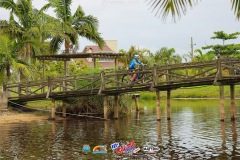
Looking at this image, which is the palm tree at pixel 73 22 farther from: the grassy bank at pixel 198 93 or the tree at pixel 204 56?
the tree at pixel 204 56

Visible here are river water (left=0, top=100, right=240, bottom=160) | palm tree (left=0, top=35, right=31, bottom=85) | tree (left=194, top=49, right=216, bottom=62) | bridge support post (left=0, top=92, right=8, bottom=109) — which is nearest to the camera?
river water (left=0, top=100, right=240, bottom=160)

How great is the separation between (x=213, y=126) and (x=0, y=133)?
1136 centimetres

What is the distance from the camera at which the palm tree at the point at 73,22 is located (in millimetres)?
35781

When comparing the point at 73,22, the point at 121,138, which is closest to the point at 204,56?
the point at 73,22

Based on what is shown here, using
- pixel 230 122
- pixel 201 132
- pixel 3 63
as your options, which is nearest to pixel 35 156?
pixel 201 132

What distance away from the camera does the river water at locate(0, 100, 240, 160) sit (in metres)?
13.6

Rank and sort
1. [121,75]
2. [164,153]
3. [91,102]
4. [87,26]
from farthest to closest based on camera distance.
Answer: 1. [87,26]
2. [91,102]
3. [121,75]
4. [164,153]

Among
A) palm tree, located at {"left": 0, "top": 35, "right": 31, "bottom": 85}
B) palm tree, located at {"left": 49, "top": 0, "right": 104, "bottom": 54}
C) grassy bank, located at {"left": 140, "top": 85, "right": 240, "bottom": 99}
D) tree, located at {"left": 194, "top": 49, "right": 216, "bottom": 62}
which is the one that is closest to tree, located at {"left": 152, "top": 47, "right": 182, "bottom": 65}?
tree, located at {"left": 194, "top": 49, "right": 216, "bottom": 62}

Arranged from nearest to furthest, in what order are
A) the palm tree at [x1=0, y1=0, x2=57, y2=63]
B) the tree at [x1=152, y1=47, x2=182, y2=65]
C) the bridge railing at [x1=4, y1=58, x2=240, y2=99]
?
1. the bridge railing at [x1=4, y1=58, x2=240, y2=99]
2. the palm tree at [x1=0, y1=0, x2=57, y2=63]
3. the tree at [x1=152, y1=47, x2=182, y2=65]

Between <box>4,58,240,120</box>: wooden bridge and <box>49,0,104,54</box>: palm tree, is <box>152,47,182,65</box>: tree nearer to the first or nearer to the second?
<box>49,0,104,54</box>: palm tree

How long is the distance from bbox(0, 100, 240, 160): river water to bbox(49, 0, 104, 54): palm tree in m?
12.3

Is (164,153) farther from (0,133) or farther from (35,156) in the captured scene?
(0,133)

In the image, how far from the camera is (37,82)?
28.0m

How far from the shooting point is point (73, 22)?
36219 millimetres
